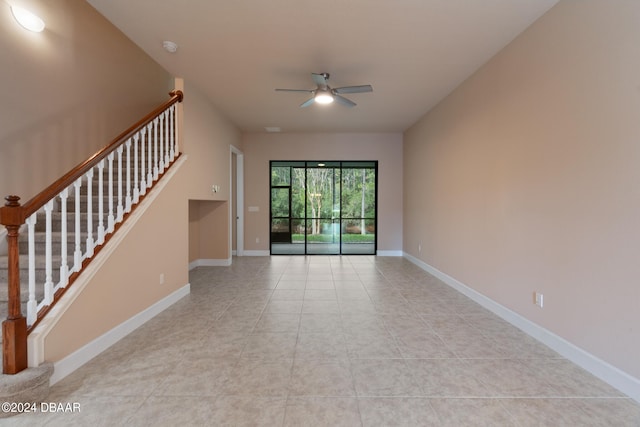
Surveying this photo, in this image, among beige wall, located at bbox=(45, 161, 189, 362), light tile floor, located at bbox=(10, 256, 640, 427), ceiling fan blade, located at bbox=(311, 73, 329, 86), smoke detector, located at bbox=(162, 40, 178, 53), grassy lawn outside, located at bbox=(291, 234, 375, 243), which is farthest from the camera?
grassy lawn outside, located at bbox=(291, 234, 375, 243)

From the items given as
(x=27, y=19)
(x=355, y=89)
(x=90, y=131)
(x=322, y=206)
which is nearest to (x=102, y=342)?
(x=90, y=131)

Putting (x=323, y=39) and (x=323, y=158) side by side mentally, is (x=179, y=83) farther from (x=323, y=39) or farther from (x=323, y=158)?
(x=323, y=158)

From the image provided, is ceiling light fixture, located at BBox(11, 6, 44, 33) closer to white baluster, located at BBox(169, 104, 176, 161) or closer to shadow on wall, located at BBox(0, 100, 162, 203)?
shadow on wall, located at BBox(0, 100, 162, 203)

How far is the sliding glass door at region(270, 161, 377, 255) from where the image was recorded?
23.9 feet

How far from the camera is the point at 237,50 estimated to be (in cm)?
330

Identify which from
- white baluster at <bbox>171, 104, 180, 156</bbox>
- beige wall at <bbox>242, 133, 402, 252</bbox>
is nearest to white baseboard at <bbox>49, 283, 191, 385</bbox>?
white baluster at <bbox>171, 104, 180, 156</bbox>

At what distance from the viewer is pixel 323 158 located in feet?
23.5

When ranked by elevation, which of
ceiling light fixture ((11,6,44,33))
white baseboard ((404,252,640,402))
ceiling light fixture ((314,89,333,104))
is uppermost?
ceiling light fixture ((11,6,44,33))

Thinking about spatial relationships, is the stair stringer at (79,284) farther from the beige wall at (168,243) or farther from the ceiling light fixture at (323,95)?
the ceiling light fixture at (323,95)

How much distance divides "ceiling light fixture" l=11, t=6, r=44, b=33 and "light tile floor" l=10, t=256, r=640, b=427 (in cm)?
328

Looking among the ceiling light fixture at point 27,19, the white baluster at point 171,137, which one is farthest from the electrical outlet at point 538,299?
the ceiling light fixture at point 27,19

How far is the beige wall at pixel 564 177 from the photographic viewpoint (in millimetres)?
1958

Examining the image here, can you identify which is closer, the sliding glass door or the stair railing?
the stair railing

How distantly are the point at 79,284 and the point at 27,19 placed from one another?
2.80 metres
